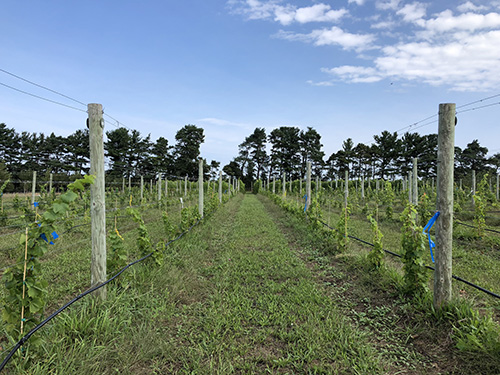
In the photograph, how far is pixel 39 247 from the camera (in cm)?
237

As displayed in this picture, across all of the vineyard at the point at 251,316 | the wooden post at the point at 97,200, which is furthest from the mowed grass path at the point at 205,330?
the wooden post at the point at 97,200

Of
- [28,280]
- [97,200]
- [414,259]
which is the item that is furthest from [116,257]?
[414,259]

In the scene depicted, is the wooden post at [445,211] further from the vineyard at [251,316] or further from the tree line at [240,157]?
the tree line at [240,157]

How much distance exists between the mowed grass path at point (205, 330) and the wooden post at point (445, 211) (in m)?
1.09

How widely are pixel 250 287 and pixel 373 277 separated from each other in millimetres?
1991

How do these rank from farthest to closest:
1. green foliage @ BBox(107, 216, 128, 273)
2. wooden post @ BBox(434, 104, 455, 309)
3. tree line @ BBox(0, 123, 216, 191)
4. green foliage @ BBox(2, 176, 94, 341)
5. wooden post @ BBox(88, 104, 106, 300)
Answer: tree line @ BBox(0, 123, 216, 191), green foliage @ BBox(107, 216, 128, 273), wooden post @ BBox(88, 104, 106, 300), wooden post @ BBox(434, 104, 455, 309), green foliage @ BBox(2, 176, 94, 341)

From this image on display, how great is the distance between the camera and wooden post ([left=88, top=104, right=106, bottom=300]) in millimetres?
3418

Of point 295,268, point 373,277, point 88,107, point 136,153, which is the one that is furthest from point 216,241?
point 136,153

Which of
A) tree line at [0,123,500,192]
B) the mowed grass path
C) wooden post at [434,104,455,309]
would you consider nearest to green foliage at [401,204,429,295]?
wooden post at [434,104,455,309]

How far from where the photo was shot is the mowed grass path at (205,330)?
2.52m

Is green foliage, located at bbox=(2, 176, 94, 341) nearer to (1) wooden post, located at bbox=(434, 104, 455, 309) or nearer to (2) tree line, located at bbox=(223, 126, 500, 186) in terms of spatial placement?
(1) wooden post, located at bbox=(434, 104, 455, 309)

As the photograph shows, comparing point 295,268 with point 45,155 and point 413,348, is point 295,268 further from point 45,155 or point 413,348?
point 45,155

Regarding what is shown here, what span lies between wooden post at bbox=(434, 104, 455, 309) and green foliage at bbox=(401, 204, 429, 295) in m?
0.36

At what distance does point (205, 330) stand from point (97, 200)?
2014mm
